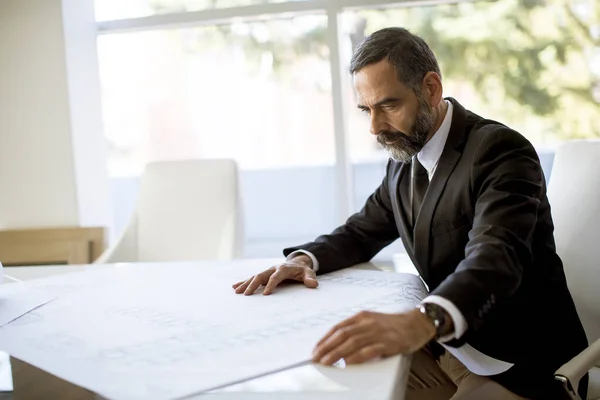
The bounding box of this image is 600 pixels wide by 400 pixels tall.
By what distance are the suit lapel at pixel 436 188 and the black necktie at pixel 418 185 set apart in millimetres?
76

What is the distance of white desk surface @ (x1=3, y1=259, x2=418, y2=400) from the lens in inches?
36.3

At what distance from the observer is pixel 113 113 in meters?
4.09

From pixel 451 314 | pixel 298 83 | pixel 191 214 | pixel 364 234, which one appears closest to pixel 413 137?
pixel 364 234

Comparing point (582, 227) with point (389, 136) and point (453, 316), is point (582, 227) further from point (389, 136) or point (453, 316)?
point (453, 316)

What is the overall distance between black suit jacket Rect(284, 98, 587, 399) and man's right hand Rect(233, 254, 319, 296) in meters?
0.10

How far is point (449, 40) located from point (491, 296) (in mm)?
2491

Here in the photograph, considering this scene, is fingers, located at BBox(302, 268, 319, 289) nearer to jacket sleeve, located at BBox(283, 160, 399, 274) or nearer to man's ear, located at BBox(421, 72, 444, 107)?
jacket sleeve, located at BBox(283, 160, 399, 274)

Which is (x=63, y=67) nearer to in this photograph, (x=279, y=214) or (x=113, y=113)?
(x=113, y=113)

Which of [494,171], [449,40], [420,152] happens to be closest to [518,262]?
[494,171]

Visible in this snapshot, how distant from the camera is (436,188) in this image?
5.24 feet

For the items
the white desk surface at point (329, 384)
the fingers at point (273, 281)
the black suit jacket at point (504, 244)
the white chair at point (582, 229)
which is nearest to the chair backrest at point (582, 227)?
the white chair at point (582, 229)

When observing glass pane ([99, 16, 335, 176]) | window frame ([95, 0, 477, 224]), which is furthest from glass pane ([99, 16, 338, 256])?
window frame ([95, 0, 477, 224])

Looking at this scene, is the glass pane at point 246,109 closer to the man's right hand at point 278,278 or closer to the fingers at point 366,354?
the man's right hand at point 278,278

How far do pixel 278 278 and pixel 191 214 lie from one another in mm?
1351
